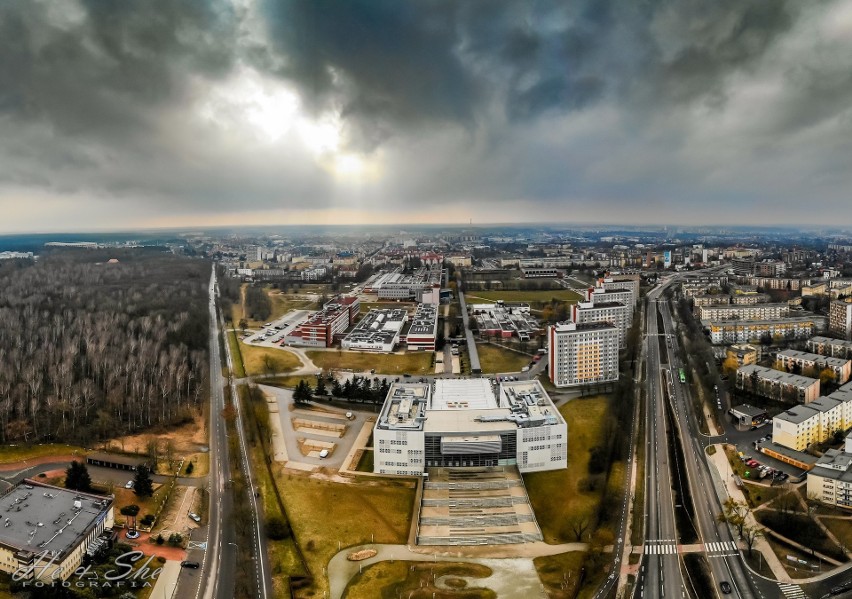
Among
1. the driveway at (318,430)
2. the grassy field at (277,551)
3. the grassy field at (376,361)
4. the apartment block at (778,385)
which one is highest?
the apartment block at (778,385)

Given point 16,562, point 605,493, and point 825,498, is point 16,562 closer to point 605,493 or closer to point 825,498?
point 605,493

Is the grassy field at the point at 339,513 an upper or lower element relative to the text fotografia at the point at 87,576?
lower

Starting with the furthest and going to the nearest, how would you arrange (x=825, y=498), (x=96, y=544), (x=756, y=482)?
(x=756, y=482) < (x=825, y=498) < (x=96, y=544)

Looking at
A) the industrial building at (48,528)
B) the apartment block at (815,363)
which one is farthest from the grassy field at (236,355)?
the apartment block at (815,363)

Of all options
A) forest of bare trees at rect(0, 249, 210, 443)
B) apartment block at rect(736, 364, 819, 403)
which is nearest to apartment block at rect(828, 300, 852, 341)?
apartment block at rect(736, 364, 819, 403)

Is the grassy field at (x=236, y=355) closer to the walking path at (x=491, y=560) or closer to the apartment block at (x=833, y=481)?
the walking path at (x=491, y=560)

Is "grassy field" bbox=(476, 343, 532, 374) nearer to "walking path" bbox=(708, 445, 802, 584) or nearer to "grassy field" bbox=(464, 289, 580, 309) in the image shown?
"walking path" bbox=(708, 445, 802, 584)

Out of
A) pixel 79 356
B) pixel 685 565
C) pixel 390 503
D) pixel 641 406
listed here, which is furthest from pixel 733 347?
pixel 79 356
